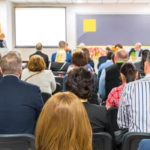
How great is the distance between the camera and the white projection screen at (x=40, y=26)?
10.9 m

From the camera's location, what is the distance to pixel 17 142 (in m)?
1.56

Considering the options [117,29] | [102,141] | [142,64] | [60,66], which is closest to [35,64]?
[102,141]

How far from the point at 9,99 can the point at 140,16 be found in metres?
9.89

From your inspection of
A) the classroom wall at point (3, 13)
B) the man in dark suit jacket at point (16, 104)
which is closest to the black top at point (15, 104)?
the man in dark suit jacket at point (16, 104)

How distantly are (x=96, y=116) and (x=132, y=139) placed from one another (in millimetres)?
377

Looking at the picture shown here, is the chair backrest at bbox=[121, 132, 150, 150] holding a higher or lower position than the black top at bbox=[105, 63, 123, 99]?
lower

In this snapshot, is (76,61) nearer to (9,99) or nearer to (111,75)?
(111,75)

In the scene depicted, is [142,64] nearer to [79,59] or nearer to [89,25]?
[79,59]

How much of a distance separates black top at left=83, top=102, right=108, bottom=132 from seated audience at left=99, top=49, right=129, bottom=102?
177 centimetres

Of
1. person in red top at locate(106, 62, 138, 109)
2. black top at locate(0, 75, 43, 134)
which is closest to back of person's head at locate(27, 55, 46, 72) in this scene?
person in red top at locate(106, 62, 138, 109)

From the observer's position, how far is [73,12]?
36.3ft

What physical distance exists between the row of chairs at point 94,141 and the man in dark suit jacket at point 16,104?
518 millimetres

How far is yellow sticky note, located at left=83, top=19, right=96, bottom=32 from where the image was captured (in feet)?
36.1

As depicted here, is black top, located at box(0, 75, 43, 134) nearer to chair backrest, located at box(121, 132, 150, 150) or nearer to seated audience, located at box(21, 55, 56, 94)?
chair backrest, located at box(121, 132, 150, 150)
